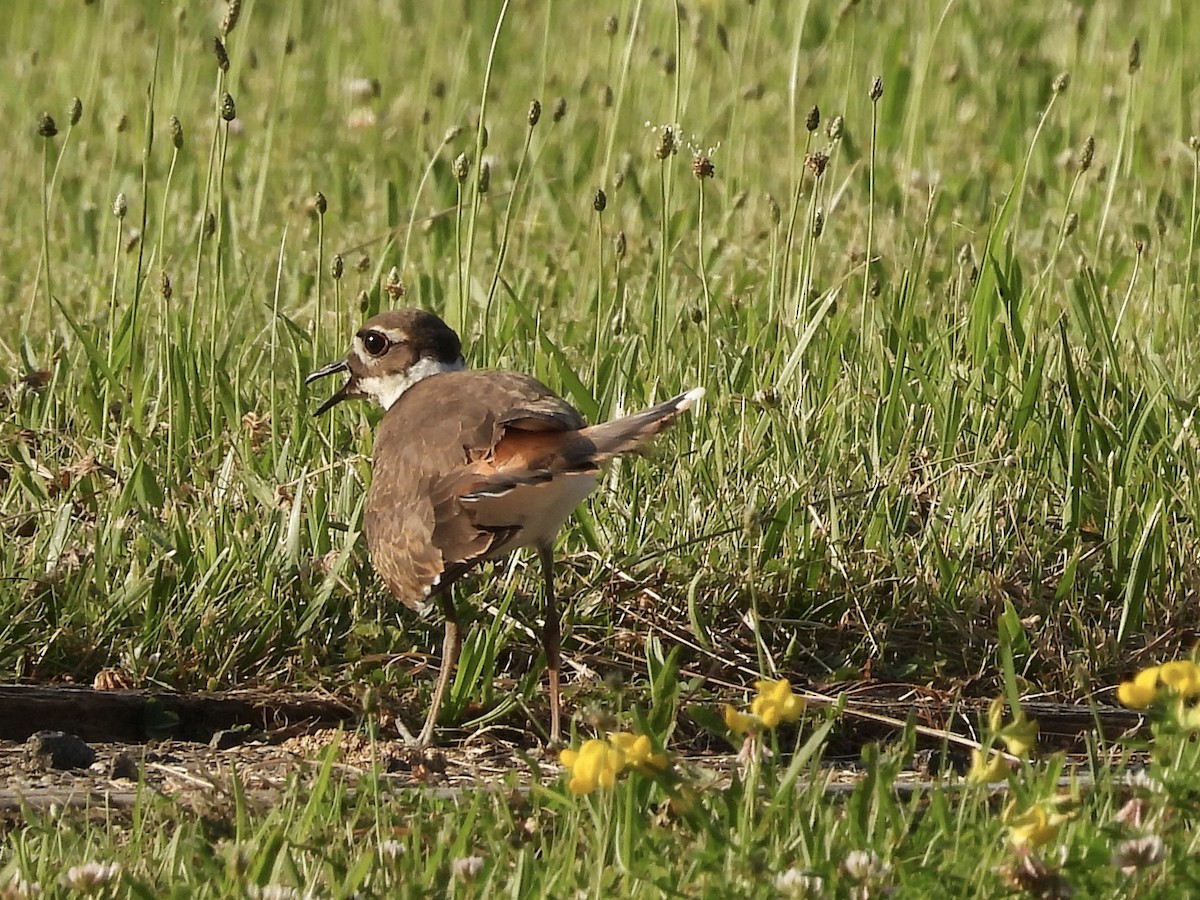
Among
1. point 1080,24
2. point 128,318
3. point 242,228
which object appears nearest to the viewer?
point 128,318

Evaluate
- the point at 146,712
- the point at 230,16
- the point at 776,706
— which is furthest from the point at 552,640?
the point at 230,16

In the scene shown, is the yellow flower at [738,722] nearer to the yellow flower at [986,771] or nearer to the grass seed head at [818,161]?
the yellow flower at [986,771]

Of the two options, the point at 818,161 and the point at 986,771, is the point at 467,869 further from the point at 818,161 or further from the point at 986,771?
the point at 818,161

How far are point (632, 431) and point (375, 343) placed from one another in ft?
4.06

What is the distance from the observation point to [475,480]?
4238mm

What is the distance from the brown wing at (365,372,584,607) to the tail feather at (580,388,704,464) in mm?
101

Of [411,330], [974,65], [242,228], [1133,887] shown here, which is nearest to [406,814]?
[1133,887]

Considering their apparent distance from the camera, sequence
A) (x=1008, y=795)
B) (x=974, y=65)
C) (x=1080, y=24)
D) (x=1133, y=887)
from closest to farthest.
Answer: (x=1133, y=887) < (x=1008, y=795) < (x=1080, y=24) < (x=974, y=65)

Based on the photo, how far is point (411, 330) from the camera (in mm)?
5156

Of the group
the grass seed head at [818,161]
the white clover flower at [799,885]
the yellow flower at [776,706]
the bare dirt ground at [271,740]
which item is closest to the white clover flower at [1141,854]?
the white clover flower at [799,885]

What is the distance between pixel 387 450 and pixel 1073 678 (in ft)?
5.36

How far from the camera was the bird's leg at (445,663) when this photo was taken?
4340mm

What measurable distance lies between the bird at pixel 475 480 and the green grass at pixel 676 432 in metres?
0.20

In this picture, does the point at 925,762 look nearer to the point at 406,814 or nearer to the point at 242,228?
the point at 406,814
